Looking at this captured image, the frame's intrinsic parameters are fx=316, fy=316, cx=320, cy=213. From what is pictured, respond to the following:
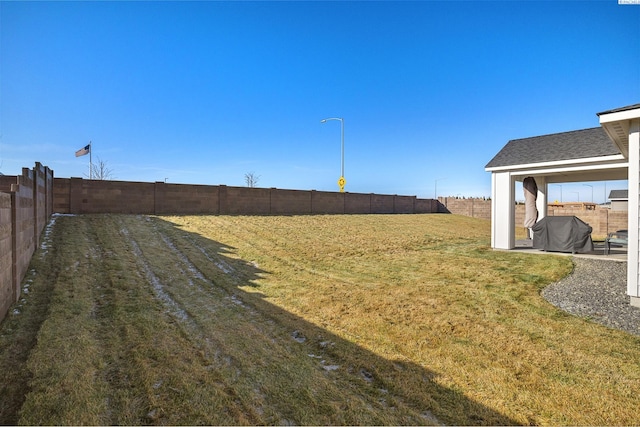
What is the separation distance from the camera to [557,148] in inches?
533

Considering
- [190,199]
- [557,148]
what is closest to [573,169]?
[557,148]

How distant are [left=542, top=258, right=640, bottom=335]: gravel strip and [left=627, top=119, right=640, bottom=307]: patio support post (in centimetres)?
38

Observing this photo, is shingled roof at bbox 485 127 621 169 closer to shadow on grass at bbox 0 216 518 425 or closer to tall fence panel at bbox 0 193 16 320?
shadow on grass at bbox 0 216 518 425

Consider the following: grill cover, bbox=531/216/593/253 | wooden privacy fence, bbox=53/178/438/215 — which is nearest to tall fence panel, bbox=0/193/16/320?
wooden privacy fence, bbox=53/178/438/215

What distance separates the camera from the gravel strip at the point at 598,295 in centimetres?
575

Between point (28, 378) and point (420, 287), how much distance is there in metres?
7.32

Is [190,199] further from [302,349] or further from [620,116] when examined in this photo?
[620,116]

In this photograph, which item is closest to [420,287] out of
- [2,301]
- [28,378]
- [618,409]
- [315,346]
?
[315,346]

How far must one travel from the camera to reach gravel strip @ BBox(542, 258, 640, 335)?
5.75 metres

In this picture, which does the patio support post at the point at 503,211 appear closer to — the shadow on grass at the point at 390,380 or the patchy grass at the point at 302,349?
the patchy grass at the point at 302,349

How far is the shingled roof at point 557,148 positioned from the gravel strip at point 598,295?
14.6 feet

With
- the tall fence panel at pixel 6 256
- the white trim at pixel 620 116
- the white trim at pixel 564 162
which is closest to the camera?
the tall fence panel at pixel 6 256

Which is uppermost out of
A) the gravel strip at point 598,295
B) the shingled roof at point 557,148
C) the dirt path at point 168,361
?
the shingled roof at point 557,148

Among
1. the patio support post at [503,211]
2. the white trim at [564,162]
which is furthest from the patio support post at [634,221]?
the patio support post at [503,211]
